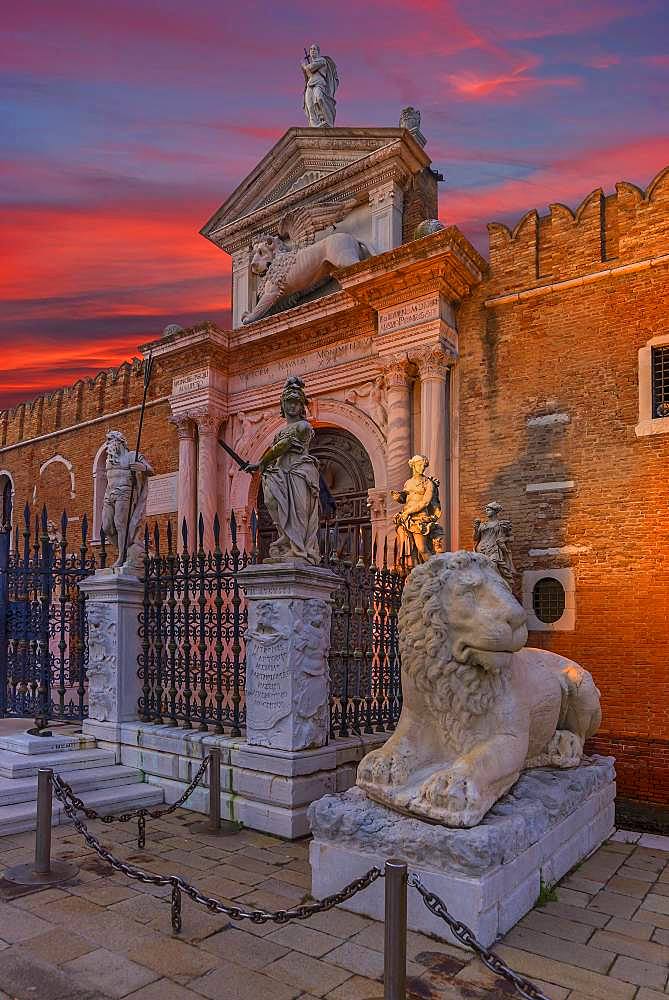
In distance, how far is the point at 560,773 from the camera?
17.7ft

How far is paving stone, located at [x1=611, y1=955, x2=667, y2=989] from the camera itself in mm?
3514

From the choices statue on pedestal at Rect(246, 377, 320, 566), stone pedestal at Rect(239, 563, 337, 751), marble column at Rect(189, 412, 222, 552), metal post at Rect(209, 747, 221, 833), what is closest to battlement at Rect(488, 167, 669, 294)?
statue on pedestal at Rect(246, 377, 320, 566)

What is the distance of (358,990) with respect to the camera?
334 centimetres

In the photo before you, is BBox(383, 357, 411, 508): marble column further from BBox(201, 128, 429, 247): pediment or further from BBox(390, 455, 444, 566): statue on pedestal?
BBox(201, 128, 429, 247): pediment

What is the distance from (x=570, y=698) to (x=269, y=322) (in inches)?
368

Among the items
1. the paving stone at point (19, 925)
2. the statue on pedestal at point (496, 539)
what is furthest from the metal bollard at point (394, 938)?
the statue on pedestal at point (496, 539)

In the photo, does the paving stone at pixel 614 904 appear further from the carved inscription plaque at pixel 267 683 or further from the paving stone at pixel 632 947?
the carved inscription plaque at pixel 267 683

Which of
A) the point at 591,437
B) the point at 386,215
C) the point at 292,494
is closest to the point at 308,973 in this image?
the point at 292,494

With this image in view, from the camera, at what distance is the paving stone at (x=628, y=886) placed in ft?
15.6

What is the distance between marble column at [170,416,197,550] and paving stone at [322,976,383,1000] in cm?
1101

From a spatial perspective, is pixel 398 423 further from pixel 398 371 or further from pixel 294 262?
pixel 294 262

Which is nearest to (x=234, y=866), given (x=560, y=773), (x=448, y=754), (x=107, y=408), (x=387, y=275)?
(x=448, y=754)

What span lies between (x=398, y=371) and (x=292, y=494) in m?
5.36

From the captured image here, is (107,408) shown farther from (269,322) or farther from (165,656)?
(165,656)
